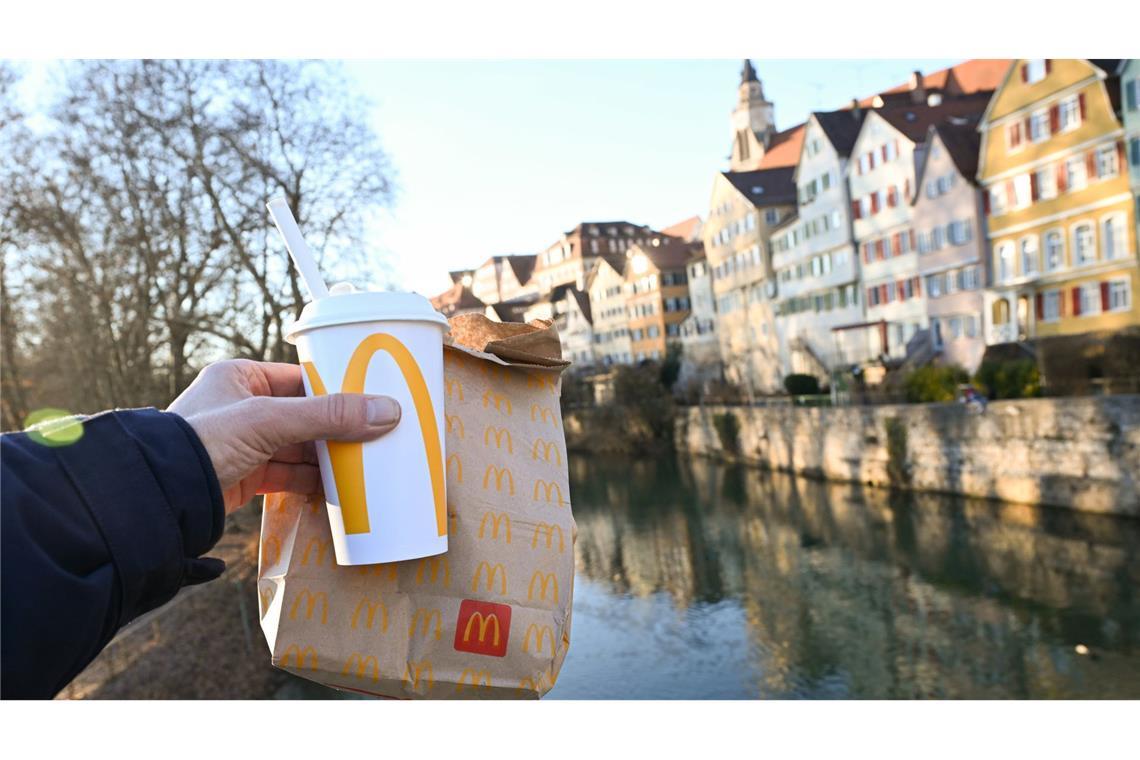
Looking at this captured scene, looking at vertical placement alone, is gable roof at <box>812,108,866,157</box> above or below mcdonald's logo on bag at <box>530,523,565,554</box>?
above

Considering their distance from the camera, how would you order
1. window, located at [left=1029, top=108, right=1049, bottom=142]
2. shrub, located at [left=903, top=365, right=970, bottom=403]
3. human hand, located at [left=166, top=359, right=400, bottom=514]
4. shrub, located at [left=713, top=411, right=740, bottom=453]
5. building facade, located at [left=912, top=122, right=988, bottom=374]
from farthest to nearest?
shrub, located at [left=713, top=411, right=740, bottom=453] < building facade, located at [left=912, top=122, right=988, bottom=374] < window, located at [left=1029, top=108, right=1049, bottom=142] < shrub, located at [left=903, top=365, right=970, bottom=403] < human hand, located at [left=166, top=359, right=400, bottom=514]

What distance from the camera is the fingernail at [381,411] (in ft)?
2.83

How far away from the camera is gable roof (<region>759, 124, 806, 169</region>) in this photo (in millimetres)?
39750

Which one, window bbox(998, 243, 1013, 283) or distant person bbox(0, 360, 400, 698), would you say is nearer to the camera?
distant person bbox(0, 360, 400, 698)

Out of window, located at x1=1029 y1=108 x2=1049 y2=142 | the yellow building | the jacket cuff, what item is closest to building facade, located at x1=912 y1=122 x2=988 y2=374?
the yellow building

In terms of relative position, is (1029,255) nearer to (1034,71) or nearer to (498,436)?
(1034,71)

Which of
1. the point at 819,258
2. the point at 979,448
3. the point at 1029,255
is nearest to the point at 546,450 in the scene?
the point at 979,448

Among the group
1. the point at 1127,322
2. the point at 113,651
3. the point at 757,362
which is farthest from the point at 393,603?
the point at 757,362

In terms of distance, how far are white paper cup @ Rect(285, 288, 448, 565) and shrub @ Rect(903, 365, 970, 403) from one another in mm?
16997

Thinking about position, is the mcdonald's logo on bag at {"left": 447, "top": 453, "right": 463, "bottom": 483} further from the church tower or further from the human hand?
the church tower

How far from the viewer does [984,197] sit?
1969cm

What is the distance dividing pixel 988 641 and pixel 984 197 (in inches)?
428

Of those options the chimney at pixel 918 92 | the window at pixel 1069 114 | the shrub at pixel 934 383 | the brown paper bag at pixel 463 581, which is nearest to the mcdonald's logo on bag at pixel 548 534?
the brown paper bag at pixel 463 581

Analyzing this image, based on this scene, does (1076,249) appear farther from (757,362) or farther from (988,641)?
(757,362)
